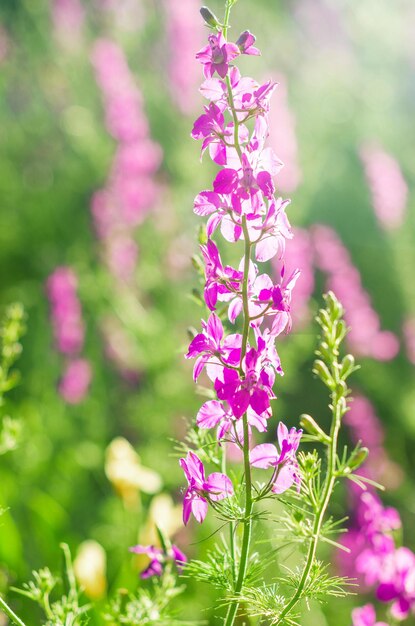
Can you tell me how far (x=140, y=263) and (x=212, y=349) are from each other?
2.36 m

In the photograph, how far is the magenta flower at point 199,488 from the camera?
26.5 inches

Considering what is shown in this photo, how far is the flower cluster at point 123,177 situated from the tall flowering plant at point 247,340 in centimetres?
201

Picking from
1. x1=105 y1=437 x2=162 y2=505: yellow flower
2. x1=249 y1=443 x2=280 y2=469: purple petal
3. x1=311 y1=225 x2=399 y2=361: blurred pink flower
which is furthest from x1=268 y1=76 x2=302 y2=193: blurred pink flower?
x1=249 y1=443 x2=280 y2=469: purple petal

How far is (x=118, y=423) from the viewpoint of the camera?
2.84 metres

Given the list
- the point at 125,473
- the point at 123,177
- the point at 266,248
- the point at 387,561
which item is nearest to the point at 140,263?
the point at 123,177

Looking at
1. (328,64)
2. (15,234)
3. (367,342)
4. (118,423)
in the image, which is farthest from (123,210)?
(328,64)

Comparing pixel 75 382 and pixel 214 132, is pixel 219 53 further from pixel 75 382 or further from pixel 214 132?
pixel 75 382

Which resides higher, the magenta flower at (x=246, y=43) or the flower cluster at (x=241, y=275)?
the magenta flower at (x=246, y=43)

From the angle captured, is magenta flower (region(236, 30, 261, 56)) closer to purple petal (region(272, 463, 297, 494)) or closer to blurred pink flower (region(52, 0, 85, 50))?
purple petal (region(272, 463, 297, 494))

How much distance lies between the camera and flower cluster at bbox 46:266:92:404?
2.46 m

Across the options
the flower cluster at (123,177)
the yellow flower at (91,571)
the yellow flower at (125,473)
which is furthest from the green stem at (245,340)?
the flower cluster at (123,177)

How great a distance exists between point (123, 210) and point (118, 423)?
75 cm

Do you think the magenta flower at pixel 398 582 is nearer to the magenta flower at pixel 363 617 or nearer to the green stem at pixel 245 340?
the magenta flower at pixel 363 617

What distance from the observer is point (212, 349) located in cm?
67
